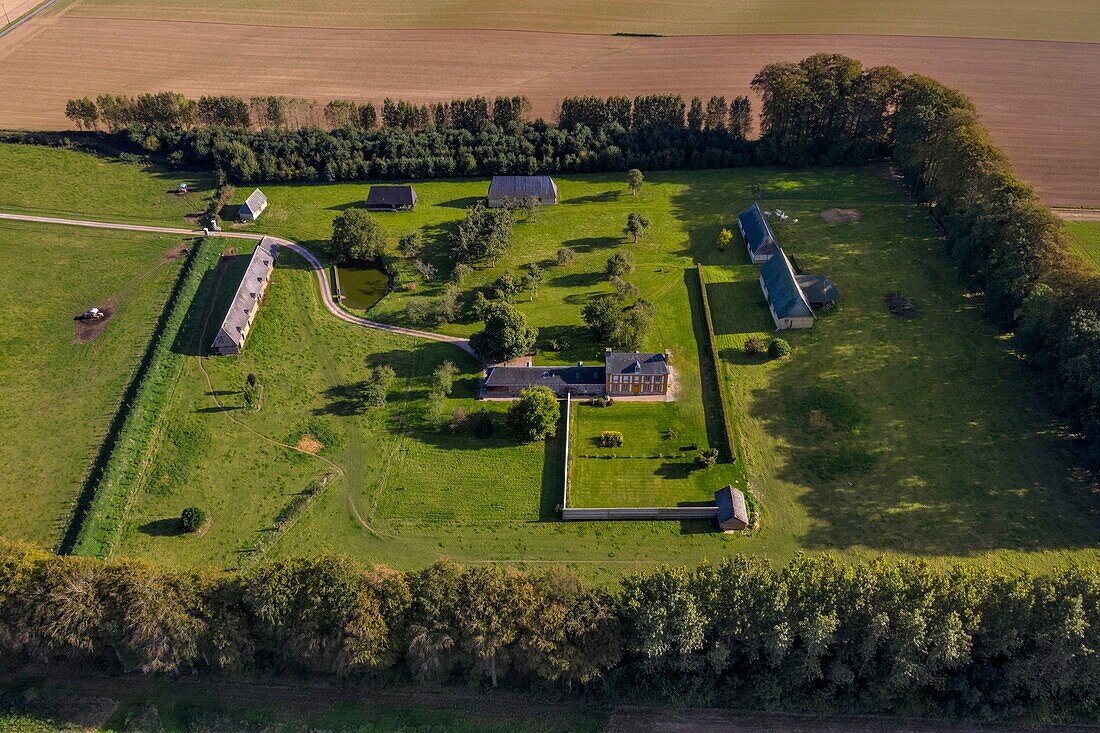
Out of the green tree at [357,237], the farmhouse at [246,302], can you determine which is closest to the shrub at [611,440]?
the farmhouse at [246,302]

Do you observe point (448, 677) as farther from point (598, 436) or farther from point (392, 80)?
point (392, 80)

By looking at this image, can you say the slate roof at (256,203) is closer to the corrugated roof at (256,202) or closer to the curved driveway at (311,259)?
the corrugated roof at (256,202)

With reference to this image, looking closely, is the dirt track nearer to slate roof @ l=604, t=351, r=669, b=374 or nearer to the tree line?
slate roof @ l=604, t=351, r=669, b=374

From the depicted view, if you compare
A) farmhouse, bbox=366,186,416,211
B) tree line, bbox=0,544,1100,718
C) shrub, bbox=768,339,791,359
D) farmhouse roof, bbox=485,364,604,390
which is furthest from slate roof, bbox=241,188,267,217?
shrub, bbox=768,339,791,359

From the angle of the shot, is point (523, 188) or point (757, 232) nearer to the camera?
point (757, 232)

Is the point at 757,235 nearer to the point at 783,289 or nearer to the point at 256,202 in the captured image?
the point at 783,289

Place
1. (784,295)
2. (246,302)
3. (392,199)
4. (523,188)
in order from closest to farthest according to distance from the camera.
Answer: (784,295) → (246,302) → (523,188) → (392,199)

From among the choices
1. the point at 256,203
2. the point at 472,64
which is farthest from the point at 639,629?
the point at 472,64
